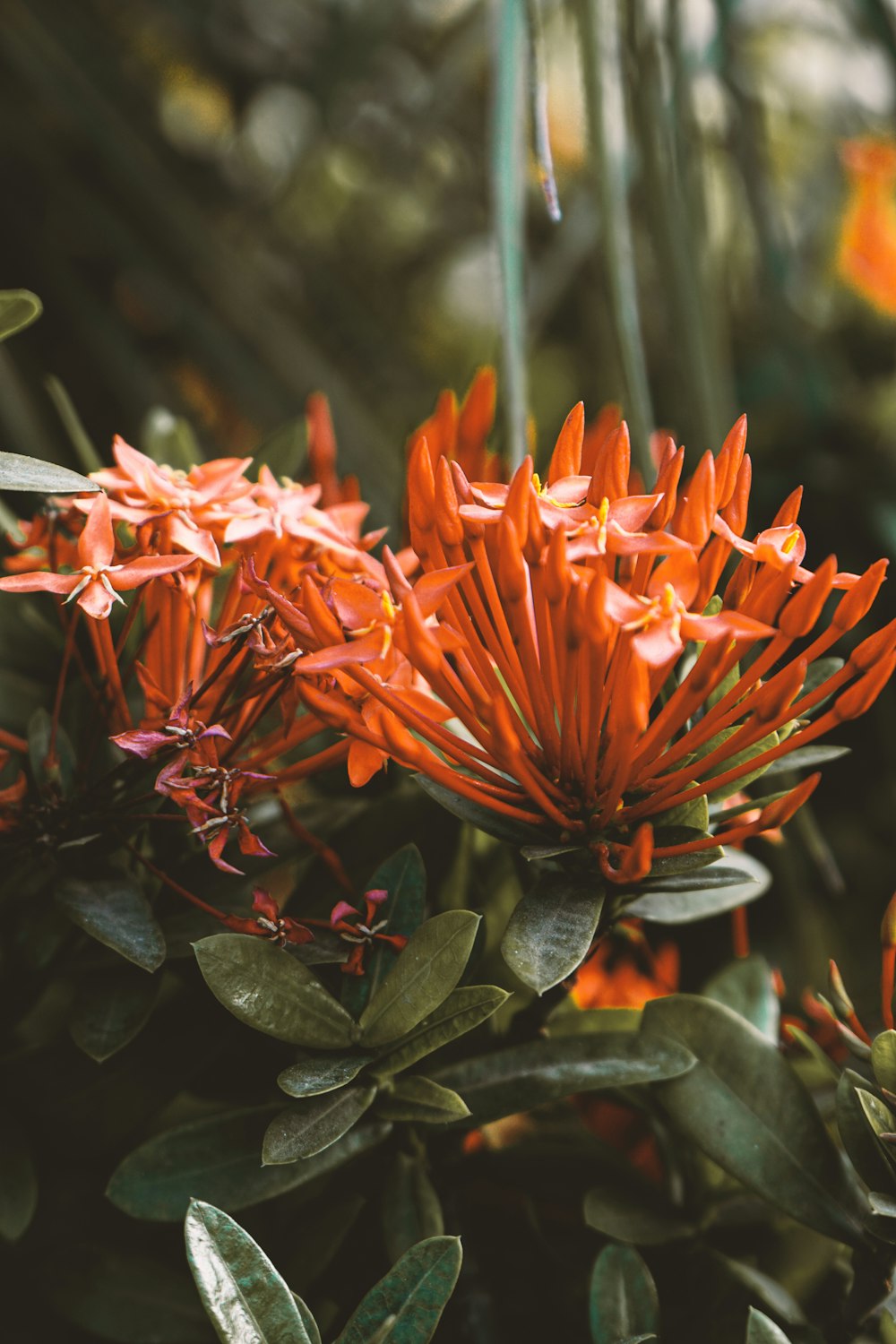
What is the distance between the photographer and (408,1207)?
0.32 m

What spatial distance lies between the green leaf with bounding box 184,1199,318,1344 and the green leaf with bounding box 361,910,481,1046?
60 millimetres

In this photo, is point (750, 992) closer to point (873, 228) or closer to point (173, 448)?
point (173, 448)

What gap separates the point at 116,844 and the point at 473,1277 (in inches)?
6.9

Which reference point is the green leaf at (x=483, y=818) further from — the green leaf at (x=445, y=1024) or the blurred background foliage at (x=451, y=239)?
the blurred background foliage at (x=451, y=239)

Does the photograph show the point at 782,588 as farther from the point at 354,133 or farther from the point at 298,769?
the point at 354,133

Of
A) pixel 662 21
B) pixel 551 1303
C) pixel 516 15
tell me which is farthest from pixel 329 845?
pixel 662 21

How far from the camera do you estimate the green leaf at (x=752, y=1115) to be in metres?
0.33

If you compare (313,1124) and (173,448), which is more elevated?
(173,448)

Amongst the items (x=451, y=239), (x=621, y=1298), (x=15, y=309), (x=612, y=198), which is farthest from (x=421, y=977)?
(x=451, y=239)

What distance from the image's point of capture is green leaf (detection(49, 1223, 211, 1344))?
334 millimetres

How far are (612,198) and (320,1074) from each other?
0.38 metres

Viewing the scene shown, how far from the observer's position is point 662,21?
59 cm

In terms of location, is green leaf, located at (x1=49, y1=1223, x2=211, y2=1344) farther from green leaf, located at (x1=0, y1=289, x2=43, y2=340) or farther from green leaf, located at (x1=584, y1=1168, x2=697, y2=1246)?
green leaf, located at (x1=0, y1=289, x2=43, y2=340)

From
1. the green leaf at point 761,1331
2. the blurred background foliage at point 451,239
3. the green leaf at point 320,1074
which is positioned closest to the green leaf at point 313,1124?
the green leaf at point 320,1074
